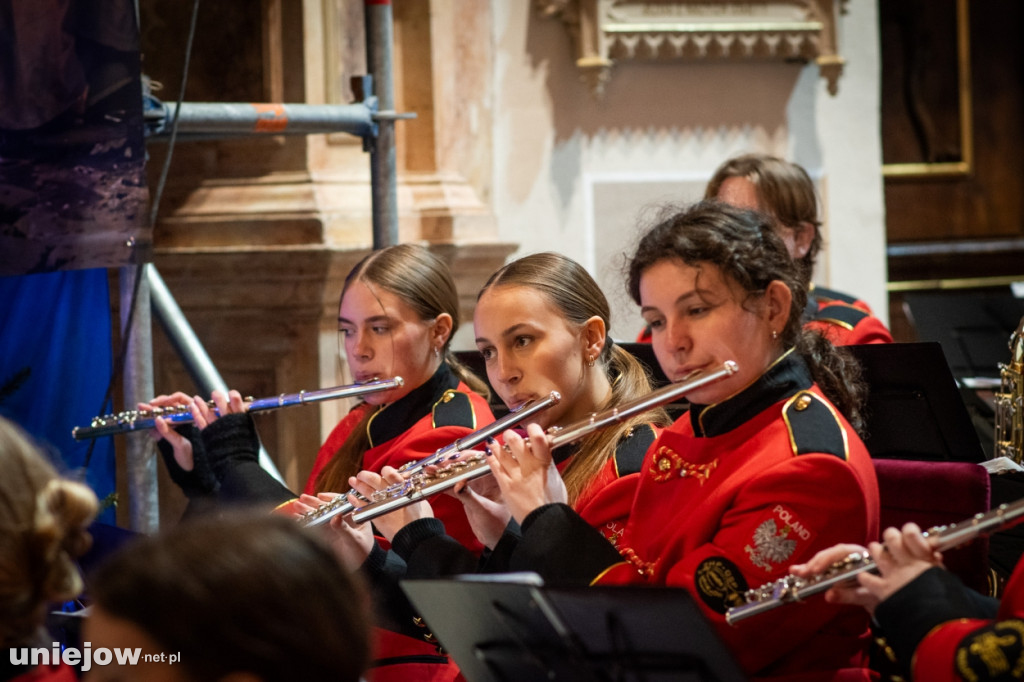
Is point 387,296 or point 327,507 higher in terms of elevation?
point 387,296

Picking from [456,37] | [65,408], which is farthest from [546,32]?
[65,408]

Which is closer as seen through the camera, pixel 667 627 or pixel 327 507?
pixel 667 627

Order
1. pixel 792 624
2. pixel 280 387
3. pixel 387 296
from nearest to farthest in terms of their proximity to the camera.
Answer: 1. pixel 792 624
2. pixel 387 296
3. pixel 280 387

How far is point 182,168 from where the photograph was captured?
427cm

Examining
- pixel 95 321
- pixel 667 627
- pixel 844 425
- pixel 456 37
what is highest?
pixel 456 37

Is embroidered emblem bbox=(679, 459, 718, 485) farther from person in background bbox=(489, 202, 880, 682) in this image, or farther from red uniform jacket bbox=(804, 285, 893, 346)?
red uniform jacket bbox=(804, 285, 893, 346)

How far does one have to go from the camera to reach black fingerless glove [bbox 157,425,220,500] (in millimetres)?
3055

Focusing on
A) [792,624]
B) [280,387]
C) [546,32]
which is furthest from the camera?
[546,32]

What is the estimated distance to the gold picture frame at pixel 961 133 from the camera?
578 cm

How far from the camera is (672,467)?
6.63ft

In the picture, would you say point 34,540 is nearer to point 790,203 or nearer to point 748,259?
point 748,259

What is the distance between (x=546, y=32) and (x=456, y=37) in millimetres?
406

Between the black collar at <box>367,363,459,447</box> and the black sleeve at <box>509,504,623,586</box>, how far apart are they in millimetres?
828

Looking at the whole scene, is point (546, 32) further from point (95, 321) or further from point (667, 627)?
point (667, 627)
